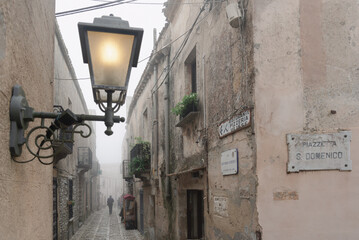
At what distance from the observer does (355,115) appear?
4961 mm

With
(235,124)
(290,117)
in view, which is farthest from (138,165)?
(290,117)

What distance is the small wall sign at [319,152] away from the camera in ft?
15.8

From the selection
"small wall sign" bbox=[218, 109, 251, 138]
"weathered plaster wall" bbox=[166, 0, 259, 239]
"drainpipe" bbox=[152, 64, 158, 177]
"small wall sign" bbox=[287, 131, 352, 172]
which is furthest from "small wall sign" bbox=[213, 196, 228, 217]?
"drainpipe" bbox=[152, 64, 158, 177]

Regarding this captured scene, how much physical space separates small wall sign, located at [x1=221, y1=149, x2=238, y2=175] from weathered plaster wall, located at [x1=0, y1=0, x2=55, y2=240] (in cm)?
248

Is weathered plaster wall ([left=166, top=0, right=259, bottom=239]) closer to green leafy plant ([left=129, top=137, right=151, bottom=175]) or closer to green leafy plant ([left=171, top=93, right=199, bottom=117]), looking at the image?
green leafy plant ([left=171, top=93, right=199, bottom=117])

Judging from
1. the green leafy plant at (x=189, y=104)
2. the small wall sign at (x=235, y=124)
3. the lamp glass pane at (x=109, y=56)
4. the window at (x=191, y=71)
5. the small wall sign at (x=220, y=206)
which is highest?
the window at (x=191, y=71)

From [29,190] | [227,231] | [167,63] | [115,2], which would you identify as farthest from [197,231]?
[29,190]

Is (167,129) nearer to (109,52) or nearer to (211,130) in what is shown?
(211,130)

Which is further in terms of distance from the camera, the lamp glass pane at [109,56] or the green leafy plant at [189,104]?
the green leafy plant at [189,104]

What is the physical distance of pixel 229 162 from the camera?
227 inches

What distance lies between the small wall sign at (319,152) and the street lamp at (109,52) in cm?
268

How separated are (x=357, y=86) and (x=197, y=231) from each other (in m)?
5.50

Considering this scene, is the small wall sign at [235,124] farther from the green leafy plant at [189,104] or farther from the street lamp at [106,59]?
the street lamp at [106,59]

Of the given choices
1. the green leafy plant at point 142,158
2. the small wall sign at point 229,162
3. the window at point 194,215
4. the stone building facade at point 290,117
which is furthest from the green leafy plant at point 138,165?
the stone building facade at point 290,117
